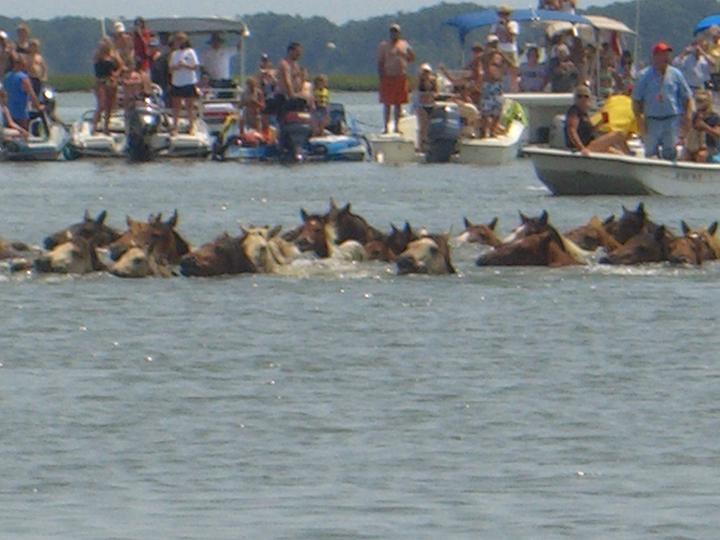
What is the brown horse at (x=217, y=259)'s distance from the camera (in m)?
22.4

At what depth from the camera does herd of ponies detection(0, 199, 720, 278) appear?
22500 millimetres

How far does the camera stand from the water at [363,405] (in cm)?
1232

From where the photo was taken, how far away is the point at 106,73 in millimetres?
41812

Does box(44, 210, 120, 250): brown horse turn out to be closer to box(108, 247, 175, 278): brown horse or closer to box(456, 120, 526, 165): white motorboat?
box(108, 247, 175, 278): brown horse

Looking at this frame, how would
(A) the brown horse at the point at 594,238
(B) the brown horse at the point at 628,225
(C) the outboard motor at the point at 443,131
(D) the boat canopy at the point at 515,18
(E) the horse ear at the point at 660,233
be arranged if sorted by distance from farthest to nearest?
(D) the boat canopy at the point at 515,18 < (C) the outboard motor at the point at 443,131 < (A) the brown horse at the point at 594,238 < (B) the brown horse at the point at 628,225 < (E) the horse ear at the point at 660,233

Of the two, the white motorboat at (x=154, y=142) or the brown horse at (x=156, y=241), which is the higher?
the brown horse at (x=156, y=241)

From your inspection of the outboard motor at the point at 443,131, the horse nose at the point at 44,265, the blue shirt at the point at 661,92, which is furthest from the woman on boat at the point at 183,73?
the horse nose at the point at 44,265

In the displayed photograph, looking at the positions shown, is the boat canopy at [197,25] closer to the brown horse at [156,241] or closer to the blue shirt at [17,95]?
the blue shirt at [17,95]

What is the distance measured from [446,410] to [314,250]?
842cm

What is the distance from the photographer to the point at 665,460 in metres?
13.5

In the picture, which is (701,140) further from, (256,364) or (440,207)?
(256,364)

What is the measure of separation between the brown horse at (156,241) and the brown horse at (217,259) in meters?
0.49

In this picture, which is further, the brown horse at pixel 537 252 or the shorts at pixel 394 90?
the shorts at pixel 394 90

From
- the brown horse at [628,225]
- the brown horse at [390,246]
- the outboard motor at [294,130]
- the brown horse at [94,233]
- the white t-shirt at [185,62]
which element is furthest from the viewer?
the white t-shirt at [185,62]
